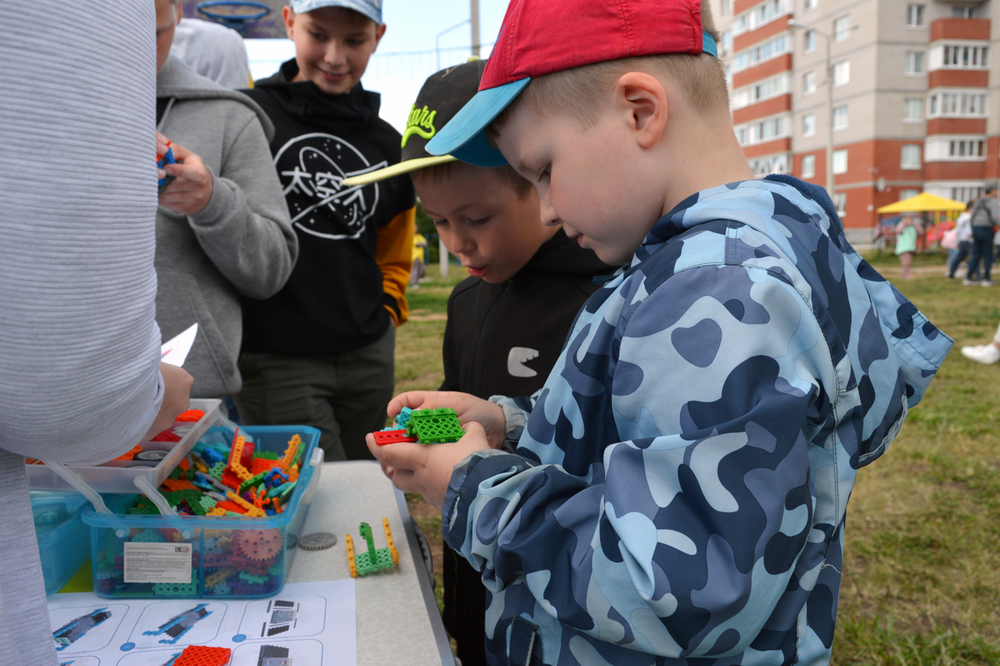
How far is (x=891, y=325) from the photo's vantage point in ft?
2.85

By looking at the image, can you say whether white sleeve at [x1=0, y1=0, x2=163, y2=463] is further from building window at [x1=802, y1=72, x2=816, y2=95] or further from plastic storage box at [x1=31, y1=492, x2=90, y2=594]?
building window at [x1=802, y1=72, x2=816, y2=95]

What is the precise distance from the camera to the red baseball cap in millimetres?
769

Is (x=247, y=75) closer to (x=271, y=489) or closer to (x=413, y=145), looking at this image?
(x=413, y=145)

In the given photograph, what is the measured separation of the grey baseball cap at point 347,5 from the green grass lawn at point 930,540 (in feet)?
6.76

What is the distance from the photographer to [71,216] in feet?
1.63

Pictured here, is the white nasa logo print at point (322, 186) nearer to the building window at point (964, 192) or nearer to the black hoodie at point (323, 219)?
the black hoodie at point (323, 219)

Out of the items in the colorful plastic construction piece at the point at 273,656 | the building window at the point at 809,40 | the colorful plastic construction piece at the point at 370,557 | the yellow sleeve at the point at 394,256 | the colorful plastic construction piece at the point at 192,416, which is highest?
the building window at the point at 809,40

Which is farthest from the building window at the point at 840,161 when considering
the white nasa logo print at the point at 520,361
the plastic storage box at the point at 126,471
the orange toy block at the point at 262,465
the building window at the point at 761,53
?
the plastic storage box at the point at 126,471

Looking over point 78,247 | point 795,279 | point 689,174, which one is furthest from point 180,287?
point 795,279

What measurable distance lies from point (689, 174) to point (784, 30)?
110ft

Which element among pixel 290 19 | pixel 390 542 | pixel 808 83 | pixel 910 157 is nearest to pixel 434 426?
pixel 390 542

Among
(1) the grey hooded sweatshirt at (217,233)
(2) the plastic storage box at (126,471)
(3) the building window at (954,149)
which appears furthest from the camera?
(3) the building window at (954,149)

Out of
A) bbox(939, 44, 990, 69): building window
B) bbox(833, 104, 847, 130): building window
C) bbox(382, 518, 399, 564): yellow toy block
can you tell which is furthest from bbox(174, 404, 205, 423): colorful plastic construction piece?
bbox(939, 44, 990, 69): building window

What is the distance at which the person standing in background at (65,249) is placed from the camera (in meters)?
0.47
